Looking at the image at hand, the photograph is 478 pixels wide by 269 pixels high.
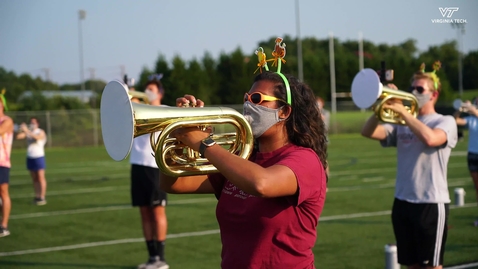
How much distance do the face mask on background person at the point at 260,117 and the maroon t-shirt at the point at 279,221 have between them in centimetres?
15

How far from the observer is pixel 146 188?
7.36 m

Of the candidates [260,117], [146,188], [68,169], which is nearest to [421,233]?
[260,117]

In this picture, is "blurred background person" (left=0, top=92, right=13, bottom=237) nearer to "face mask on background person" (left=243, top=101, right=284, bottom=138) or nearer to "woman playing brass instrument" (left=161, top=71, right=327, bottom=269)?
"woman playing brass instrument" (left=161, top=71, right=327, bottom=269)

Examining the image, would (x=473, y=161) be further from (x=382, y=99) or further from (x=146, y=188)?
(x=146, y=188)

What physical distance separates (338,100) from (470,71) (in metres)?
11.0

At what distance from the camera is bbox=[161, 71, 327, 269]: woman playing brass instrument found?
2842mm

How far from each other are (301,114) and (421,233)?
2.47 meters

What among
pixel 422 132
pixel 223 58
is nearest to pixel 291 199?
pixel 422 132

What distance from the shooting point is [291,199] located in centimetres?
296

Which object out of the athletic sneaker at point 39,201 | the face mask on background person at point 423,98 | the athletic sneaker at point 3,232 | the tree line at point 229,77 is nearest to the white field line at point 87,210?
the athletic sneaker at point 39,201

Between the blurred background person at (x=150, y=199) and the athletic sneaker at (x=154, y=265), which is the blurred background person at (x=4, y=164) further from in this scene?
the athletic sneaker at (x=154, y=265)

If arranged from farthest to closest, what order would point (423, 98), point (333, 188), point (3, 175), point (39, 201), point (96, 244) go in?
point (333, 188), point (39, 201), point (3, 175), point (96, 244), point (423, 98)

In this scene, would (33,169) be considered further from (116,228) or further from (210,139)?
(210,139)

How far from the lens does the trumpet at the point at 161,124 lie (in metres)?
2.81
